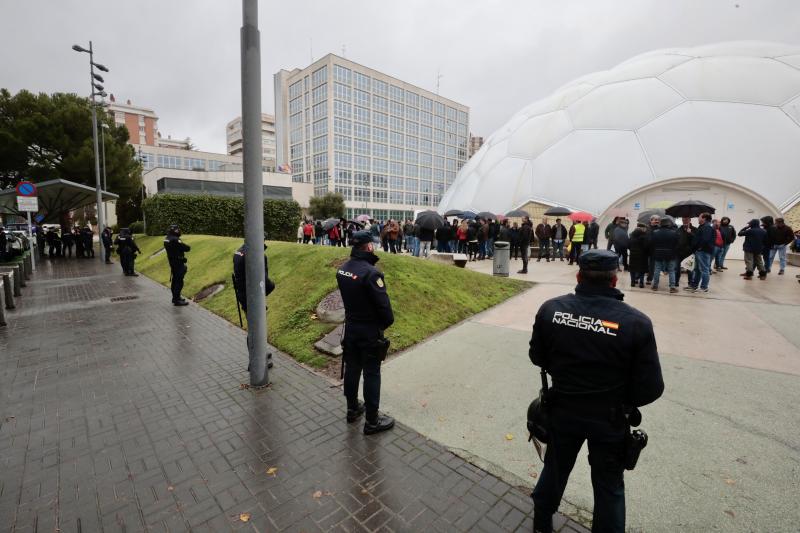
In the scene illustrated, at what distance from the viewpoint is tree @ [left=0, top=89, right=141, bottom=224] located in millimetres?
23766

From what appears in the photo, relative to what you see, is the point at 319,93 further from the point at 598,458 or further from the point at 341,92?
the point at 598,458

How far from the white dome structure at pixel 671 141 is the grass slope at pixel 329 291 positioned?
12683mm

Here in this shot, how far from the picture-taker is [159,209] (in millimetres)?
21875

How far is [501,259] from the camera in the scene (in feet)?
37.6

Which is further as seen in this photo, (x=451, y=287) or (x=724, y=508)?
(x=451, y=287)

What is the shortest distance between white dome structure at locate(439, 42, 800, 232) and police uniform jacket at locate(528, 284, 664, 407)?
19.3 metres

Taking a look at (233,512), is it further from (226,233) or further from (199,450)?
(226,233)

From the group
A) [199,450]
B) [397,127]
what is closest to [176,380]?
[199,450]

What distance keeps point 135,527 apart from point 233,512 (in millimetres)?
615

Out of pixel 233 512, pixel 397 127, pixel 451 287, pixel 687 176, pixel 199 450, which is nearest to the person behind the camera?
pixel 233 512

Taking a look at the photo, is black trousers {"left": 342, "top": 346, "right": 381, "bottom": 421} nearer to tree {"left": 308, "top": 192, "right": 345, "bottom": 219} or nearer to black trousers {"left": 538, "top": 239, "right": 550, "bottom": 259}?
black trousers {"left": 538, "top": 239, "right": 550, "bottom": 259}

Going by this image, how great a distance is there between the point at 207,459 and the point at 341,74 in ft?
266

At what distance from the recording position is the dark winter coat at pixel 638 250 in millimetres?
9508

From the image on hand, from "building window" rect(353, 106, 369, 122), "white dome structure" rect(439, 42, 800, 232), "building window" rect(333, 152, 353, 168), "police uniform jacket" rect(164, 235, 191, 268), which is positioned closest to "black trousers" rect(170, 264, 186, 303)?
"police uniform jacket" rect(164, 235, 191, 268)
